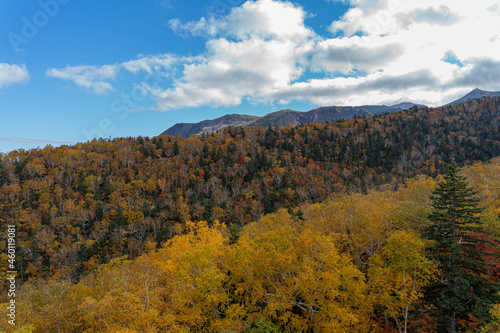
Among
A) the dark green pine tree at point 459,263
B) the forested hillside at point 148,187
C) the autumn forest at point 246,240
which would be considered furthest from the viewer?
the forested hillside at point 148,187

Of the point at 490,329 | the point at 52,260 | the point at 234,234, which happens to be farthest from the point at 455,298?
the point at 52,260

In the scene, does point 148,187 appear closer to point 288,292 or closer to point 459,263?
point 288,292

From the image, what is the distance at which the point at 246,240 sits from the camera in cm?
3791

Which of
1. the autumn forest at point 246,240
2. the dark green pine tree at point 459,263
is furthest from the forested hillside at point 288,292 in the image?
the dark green pine tree at point 459,263

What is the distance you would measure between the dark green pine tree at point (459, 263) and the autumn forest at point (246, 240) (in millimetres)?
182

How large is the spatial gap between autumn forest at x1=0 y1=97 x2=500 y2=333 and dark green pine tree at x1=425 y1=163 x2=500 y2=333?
7.2 inches

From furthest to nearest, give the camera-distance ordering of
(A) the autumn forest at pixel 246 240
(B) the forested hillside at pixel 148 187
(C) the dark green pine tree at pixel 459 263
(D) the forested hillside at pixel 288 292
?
(B) the forested hillside at pixel 148 187 < (A) the autumn forest at pixel 246 240 < (D) the forested hillside at pixel 288 292 < (C) the dark green pine tree at pixel 459 263

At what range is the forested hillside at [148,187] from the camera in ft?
299

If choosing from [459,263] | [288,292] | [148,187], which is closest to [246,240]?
[288,292]

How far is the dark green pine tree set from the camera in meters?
22.9

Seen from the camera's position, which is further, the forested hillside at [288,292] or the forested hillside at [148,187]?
the forested hillside at [148,187]

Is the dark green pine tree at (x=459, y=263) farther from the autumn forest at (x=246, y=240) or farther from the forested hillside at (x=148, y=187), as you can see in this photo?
the forested hillside at (x=148, y=187)

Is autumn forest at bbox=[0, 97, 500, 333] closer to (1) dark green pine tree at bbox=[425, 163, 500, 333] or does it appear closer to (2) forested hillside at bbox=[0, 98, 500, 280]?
(1) dark green pine tree at bbox=[425, 163, 500, 333]

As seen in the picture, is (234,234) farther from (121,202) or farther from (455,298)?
(121,202)
